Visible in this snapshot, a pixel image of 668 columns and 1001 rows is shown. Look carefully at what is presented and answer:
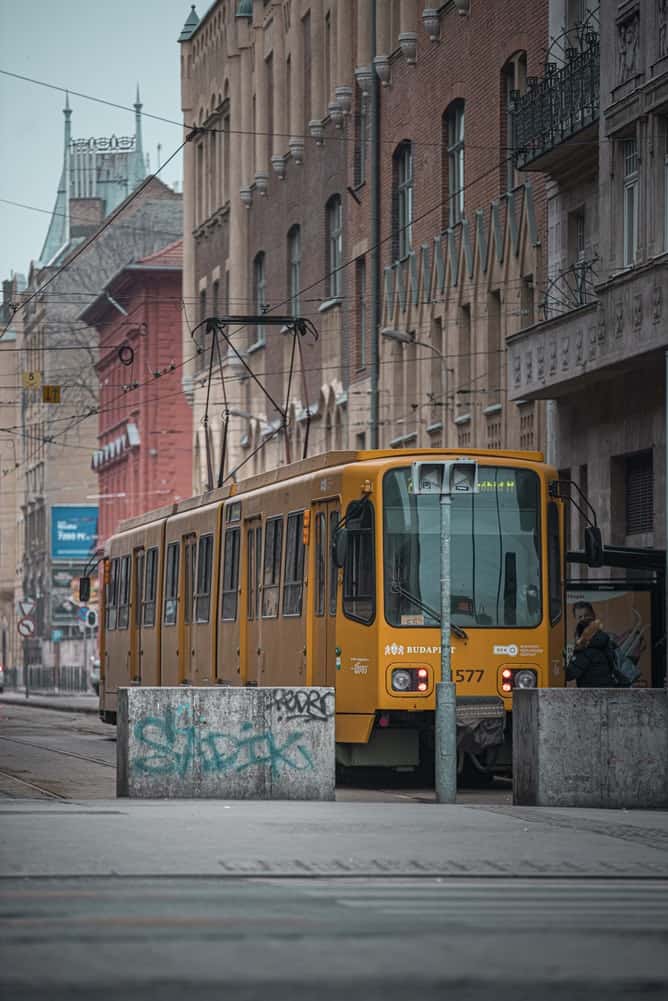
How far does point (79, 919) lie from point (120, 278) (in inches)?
2920

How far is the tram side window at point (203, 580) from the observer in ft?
92.3

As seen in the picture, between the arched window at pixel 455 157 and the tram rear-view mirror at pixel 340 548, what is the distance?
2256 cm

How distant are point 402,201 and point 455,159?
406 centimetres

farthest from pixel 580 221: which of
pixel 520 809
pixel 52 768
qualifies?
pixel 520 809

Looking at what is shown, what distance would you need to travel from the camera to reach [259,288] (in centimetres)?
6116

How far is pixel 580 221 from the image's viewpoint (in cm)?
3609

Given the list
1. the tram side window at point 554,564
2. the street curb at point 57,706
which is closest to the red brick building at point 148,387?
the street curb at point 57,706

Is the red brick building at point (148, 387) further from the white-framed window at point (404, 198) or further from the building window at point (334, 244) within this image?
the white-framed window at point (404, 198)

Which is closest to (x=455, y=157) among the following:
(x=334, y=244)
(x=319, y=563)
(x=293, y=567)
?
(x=334, y=244)

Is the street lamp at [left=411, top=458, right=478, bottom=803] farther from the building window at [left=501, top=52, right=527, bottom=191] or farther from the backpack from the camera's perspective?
the building window at [left=501, top=52, right=527, bottom=191]

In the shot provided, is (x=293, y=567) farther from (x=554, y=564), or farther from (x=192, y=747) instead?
(x=192, y=747)

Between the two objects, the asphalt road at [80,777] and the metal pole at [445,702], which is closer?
the metal pole at [445,702]

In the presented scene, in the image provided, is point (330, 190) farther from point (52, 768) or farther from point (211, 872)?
point (211, 872)

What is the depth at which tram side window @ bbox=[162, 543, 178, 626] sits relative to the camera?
1203 inches
